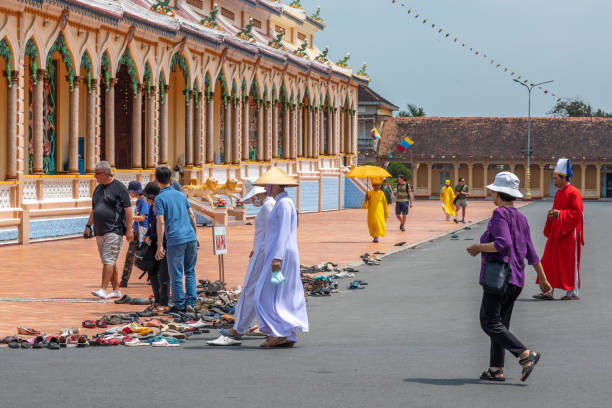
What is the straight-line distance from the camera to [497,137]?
8256 cm

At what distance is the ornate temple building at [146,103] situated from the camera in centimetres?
2467

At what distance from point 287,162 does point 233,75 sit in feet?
23.1

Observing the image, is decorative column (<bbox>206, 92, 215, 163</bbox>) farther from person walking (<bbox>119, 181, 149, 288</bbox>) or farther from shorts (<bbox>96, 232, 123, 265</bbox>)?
shorts (<bbox>96, 232, 123, 265</bbox>)

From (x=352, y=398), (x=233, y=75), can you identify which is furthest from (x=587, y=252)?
(x=233, y=75)

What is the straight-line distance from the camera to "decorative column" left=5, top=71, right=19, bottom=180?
950 inches

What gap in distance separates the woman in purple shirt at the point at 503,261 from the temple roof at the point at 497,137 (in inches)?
2847

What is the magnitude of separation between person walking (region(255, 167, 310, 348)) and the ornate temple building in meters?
14.6

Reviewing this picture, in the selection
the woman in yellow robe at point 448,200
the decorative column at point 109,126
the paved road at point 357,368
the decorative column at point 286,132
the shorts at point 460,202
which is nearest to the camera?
the paved road at point 357,368

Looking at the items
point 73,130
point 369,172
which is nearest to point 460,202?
point 369,172

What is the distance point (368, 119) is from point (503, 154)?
1074cm

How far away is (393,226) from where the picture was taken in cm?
3391

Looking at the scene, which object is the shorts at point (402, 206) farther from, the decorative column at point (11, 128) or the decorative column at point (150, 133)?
the decorative column at point (11, 128)

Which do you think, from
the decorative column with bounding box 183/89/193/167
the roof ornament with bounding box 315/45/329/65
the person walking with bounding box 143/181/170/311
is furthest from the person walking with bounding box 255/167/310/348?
the roof ornament with bounding box 315/45/329/65

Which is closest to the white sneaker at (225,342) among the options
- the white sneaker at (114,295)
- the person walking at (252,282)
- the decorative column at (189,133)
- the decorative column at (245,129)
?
the person walking at (252,282)
